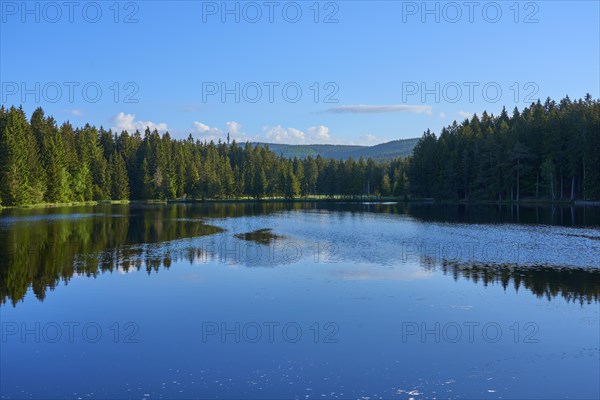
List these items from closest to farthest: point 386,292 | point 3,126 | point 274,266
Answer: point 386,292
point 274,266
point 3,126

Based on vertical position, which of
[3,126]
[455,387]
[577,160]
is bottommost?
[455,387]

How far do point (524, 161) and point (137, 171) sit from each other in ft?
336

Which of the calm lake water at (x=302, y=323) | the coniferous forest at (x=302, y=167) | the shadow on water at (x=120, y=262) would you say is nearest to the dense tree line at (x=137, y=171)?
the coniferous forest at (x=302, y=167)

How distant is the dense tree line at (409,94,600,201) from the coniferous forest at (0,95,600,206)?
199mm

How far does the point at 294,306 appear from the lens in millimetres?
19953

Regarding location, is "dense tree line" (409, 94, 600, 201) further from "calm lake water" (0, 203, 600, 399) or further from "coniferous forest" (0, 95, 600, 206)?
"calm lake water" (0, 203, 600, 399)

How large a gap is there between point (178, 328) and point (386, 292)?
9.02 m

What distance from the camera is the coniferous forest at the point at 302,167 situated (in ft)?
320

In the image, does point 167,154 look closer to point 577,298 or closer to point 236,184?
point 236,184

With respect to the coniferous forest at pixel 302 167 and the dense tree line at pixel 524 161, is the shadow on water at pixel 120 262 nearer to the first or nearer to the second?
the coniferous forest at pixel 302 167

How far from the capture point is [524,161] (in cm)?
10431

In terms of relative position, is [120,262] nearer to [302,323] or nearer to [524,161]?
[302,323]

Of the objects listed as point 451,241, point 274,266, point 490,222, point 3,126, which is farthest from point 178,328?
point 3,126

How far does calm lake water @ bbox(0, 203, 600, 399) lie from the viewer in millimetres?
12336
